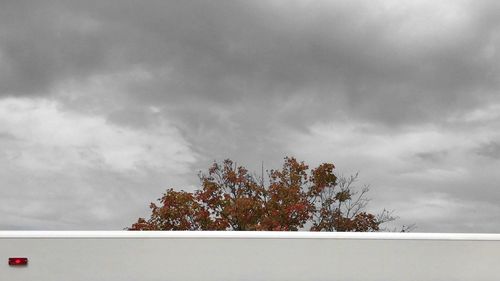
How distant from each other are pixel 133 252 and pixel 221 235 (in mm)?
862

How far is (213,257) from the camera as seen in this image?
20.6 feet

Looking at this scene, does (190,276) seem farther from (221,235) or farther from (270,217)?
(270,217)

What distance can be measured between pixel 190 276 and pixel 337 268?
1417 mm

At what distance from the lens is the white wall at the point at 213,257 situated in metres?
6.24

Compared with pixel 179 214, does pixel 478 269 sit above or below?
below

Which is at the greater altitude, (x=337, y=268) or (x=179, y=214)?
(x=179, y=214)

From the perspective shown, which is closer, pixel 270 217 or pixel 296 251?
pixel 296 251

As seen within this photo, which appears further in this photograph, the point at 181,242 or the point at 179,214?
the point at 179,214

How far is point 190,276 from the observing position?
6.24m

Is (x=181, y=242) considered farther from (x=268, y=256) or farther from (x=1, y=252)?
(x=1, y=252)

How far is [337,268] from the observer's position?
6.32m

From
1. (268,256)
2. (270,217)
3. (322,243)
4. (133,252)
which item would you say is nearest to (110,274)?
(133,252)

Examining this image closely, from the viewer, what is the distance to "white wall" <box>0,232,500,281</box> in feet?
20.5

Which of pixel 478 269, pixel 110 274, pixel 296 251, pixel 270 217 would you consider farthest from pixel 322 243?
pixel 270 217
